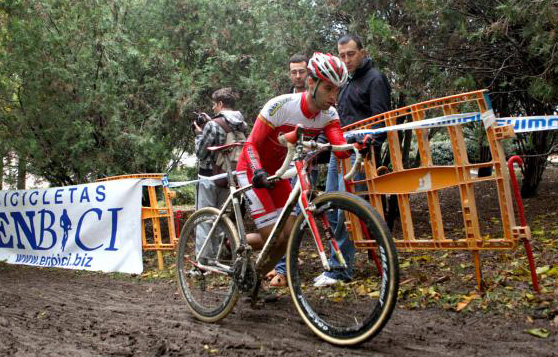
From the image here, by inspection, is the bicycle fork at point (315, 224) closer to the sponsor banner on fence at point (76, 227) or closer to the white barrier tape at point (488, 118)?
the white barrier tape at point (488, 118)

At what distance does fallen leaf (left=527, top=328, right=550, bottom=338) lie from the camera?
3.66 meters

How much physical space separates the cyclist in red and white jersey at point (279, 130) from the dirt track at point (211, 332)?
2.37 feet

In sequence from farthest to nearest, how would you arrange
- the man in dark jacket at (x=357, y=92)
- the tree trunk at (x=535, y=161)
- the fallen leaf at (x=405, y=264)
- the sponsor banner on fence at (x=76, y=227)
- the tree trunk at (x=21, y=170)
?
the tree trunk at (x=535, y=161), the tree trunk at (x=21, y=170), the sponsor banner on fence at (x=76, y=227), the fallen leaf at (x=405, y=264), the man in dark jacket at (x=357, y=92)

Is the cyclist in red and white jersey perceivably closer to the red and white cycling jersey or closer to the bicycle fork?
the red and white cycling jersey

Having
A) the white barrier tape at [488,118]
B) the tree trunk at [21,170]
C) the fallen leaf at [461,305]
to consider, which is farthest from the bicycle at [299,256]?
the tree trunk at [21,170]

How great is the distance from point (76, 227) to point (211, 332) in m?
4.78

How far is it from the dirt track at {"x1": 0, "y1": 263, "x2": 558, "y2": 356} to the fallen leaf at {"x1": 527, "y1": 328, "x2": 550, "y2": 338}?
2.2 inches

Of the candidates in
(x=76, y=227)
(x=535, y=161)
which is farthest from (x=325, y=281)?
(x=535, y=161)

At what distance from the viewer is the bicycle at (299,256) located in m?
3.61

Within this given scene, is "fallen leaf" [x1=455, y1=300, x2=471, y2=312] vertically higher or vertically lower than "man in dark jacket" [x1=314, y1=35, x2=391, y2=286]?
lower

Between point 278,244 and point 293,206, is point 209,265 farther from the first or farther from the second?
point 293,206

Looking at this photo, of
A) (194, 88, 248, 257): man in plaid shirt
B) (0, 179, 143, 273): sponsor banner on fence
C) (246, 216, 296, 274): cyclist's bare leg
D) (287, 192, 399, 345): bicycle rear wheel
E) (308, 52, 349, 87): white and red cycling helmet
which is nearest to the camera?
(287, 192, 399, 345): bicycle rear wheel

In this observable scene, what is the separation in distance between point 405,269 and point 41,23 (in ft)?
21.9

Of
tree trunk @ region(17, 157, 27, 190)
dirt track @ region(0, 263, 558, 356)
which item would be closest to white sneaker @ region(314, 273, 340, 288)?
dirt track @ region(0, 263, 558, 356)
